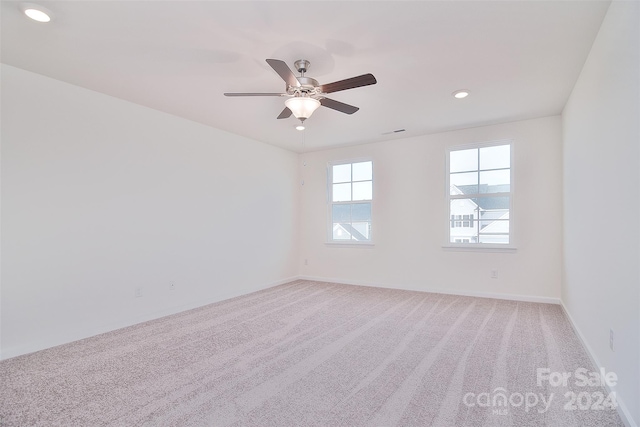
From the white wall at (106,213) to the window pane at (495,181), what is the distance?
12.0 ft

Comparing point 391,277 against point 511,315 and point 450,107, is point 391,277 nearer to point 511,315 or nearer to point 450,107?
point 511,315

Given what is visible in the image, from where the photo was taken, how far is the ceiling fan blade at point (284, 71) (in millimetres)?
2125

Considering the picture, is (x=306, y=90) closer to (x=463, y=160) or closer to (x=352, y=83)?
(x=352, y=83)

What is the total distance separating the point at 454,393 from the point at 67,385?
2695 mm

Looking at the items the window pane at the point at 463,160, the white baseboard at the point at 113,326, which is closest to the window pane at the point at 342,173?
the window pane at the point at 463,160

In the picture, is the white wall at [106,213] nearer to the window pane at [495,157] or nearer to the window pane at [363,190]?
the window pane at [363,190]

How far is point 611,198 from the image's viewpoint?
203 centimetres

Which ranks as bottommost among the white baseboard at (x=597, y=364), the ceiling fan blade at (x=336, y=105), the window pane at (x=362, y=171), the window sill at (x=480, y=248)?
the white baseboard at (x=597, y=364)

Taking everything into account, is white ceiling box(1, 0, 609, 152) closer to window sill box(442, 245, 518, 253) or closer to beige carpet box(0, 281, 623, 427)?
window sill box(442, 245, 518, 253)

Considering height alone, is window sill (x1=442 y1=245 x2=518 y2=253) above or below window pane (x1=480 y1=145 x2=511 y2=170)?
below

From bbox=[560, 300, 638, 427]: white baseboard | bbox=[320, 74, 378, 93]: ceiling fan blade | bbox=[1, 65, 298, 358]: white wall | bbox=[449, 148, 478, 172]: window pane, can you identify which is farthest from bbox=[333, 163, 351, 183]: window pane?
bbox=[560, 300, 638, 427]: white baseboard

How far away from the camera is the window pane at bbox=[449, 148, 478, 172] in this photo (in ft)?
15.8

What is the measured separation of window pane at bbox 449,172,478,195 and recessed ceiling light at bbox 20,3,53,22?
4.90 m

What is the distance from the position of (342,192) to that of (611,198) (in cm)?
424
